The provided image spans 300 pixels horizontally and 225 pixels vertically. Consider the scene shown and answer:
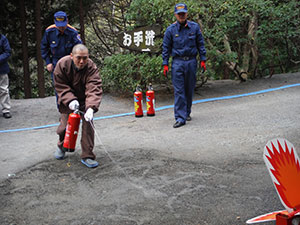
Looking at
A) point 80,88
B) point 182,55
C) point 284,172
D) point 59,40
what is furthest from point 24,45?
point 284,172

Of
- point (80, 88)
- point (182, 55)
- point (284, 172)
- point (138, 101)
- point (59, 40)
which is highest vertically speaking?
point (59, 40)

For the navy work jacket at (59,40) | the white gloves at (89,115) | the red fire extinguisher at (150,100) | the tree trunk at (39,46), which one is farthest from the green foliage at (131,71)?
the white gloves at (89,115)

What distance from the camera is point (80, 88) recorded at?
516 centimetres

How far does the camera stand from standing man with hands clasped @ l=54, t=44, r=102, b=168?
15.9 ft

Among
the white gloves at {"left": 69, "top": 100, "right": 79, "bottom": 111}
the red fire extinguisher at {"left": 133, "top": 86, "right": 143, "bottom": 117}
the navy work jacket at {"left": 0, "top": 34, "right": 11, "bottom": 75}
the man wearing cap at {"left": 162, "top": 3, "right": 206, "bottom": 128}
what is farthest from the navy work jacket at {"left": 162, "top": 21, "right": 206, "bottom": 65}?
the navy work jacket at {"left": 0, "top": 34, "right": 11, "bottom": 75}

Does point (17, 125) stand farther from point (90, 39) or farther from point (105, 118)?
point (90, 39)

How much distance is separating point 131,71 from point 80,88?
16.0ft

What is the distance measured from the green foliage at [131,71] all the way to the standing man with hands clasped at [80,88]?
4493 millimetres

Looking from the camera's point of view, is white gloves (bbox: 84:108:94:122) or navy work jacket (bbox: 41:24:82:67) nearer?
white gloves (bbox: 84:108:94:122)

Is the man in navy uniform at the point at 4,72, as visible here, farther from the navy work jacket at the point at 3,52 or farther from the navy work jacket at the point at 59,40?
the navy work jacket at the point at 59,40

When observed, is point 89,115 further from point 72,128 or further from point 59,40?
point 59,40

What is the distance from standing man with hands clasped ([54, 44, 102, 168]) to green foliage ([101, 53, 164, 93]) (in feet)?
14.7

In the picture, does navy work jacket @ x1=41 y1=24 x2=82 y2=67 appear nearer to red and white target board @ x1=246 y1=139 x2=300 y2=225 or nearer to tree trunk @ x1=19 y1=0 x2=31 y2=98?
red and white target board @ x1=246 y1=139 x2=300 y2=225

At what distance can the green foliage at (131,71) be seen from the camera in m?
9.62
